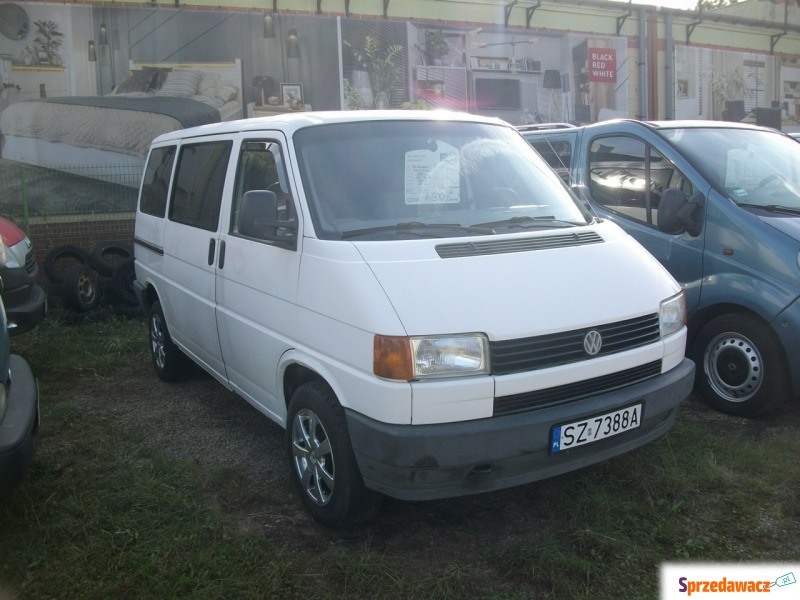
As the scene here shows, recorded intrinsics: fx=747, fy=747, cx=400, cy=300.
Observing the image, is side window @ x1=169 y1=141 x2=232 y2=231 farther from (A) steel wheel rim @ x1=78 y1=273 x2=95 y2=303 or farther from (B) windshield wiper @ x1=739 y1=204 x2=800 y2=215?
(A) steel wheel rim @ x1=78 y1=273 x2=95 y2=303

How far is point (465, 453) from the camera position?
311 centimetres

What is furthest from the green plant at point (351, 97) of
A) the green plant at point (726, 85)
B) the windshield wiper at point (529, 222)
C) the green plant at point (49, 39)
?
the windshield wiper at point (529, 222)

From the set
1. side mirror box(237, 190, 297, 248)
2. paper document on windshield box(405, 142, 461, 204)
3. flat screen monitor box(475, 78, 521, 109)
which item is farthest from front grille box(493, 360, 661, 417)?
flat screen monitor box(475, 78, 521, 109)

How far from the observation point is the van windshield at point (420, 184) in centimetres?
380

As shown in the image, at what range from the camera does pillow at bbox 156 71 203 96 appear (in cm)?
1249

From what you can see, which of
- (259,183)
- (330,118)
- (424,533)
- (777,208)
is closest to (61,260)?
(259,183)

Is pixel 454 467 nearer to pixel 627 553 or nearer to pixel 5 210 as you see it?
pixel 627 553

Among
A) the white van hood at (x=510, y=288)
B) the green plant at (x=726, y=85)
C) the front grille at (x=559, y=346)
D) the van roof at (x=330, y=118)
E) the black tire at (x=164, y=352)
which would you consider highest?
the green plant at (x=726, y=85)

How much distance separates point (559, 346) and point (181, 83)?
10946 mm

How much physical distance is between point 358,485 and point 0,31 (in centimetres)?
1121

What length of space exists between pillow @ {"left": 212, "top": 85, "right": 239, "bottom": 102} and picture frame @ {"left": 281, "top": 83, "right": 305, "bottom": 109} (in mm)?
823

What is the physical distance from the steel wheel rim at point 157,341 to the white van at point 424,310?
1584 millimetres

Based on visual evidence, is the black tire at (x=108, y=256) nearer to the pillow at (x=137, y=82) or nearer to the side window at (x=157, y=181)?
the side window at (x=157, y=181)

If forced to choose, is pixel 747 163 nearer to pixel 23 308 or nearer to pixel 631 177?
pixel 631 177
